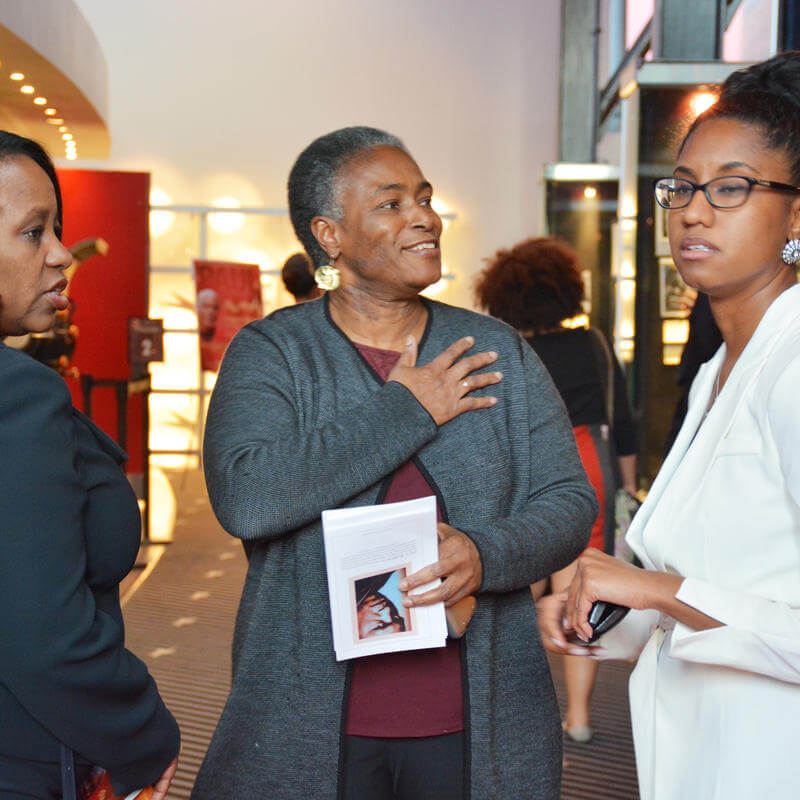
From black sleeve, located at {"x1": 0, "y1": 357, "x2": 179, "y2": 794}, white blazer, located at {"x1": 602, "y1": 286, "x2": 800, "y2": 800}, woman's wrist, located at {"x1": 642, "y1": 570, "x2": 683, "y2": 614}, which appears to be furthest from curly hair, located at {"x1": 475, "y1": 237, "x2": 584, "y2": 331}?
black sleeve, located at {"x1": 0, "y1": 357, "x2": 179, "y2": 794}

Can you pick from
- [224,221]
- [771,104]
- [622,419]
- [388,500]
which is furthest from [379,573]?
[224,221]

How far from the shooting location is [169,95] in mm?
11375

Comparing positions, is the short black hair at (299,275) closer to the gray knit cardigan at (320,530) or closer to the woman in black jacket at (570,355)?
the woman in black jacket at (570,355)

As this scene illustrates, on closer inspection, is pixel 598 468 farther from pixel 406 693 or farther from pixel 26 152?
pixel 26 152

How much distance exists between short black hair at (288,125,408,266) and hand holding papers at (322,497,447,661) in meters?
0.68

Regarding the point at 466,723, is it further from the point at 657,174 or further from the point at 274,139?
the point at 274,139

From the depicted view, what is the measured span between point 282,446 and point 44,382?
0.52m

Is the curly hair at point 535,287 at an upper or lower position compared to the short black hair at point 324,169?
lower

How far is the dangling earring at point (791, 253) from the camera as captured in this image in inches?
54.7

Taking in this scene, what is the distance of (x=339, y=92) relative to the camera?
11.6 m

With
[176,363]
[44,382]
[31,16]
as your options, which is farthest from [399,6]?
[44,382]

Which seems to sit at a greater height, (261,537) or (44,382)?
(44,382)

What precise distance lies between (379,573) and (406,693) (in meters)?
0.25

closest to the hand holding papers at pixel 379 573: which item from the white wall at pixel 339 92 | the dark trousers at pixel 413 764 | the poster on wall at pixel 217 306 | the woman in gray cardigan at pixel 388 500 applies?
the woman in gray cardigan at pixel 388 500
